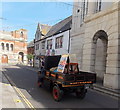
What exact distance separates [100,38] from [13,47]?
46.4 meters

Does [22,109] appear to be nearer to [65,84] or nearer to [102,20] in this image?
[65,84]

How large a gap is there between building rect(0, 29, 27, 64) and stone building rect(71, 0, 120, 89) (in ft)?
133

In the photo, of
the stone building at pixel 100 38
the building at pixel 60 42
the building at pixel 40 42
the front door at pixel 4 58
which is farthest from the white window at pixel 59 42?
the front door at pixel 4 58

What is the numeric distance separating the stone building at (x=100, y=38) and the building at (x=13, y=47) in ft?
133

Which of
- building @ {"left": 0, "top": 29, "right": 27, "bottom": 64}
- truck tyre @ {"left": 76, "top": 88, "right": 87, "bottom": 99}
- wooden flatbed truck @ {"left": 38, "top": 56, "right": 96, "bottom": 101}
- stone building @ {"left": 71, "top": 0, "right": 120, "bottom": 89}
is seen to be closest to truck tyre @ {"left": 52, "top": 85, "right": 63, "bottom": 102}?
wooden flatbed truck @ {"left": 38, "top": 56, "right": 96, "bottom": 101}

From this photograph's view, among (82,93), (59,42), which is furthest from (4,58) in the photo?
(82,93)

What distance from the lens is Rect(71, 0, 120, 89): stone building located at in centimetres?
1009

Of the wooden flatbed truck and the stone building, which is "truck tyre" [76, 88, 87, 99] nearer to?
the wooden flatbed truck

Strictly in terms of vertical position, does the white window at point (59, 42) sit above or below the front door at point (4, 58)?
above

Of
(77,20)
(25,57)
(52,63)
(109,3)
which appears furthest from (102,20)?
(25,57)

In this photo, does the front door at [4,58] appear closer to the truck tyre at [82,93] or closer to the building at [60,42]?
the building at [60,42]

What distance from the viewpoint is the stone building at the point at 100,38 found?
10086mm

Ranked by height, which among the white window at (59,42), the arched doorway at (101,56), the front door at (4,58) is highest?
the white window at (59,42)

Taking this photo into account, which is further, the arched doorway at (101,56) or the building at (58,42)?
the building at (58,42)
